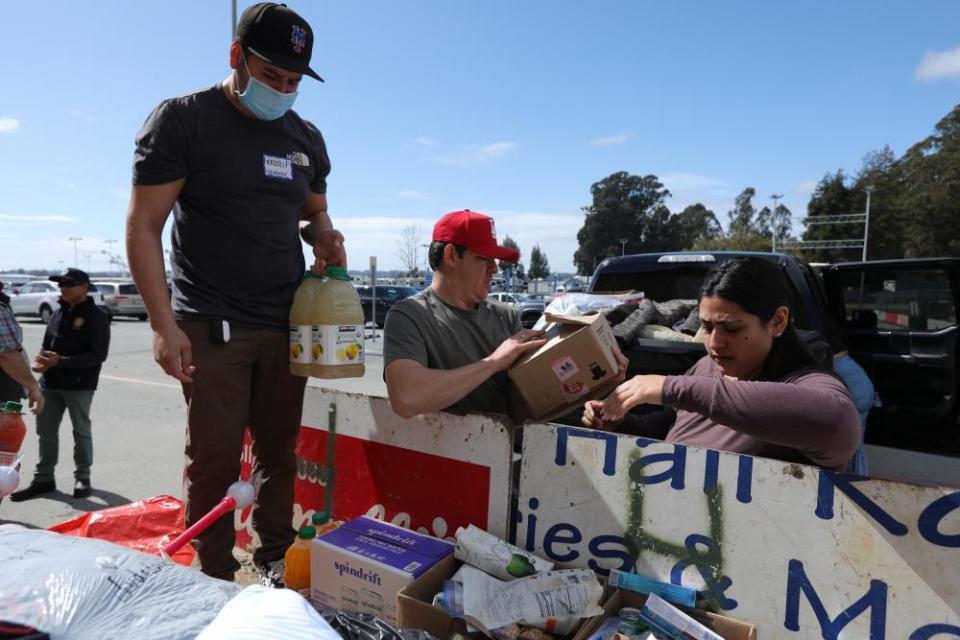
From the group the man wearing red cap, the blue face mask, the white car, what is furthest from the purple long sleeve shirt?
the white car

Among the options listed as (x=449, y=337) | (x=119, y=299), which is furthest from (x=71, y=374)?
(x=119, y=299)

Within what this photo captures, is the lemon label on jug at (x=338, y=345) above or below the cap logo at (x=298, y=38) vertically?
below

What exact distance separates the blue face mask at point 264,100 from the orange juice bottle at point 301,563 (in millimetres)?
1570

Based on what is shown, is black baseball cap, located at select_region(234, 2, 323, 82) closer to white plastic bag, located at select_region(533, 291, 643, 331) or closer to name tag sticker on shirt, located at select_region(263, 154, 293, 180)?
name tag sticker on shirt, located at select_region(263, 154, 293, 180)

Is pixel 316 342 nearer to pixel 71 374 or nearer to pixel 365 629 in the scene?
pixel 365 629

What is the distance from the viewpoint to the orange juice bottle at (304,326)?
2.27 metres

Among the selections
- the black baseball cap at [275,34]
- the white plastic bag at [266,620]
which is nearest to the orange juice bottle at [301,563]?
the white plastic bag at [266,620]

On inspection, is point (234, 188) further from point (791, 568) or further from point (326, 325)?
point (791, 568)

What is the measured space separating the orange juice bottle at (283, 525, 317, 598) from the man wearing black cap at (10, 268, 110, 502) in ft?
10.4

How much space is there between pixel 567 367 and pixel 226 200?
138 centimetres

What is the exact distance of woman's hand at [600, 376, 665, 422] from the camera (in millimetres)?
1925

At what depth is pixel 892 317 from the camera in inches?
218

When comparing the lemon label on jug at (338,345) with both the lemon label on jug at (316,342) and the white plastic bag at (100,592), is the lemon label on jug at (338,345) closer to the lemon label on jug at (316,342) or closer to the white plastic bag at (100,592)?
the lemon label on jug at (316,342)

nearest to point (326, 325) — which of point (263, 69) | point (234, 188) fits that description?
point (234, 188)
